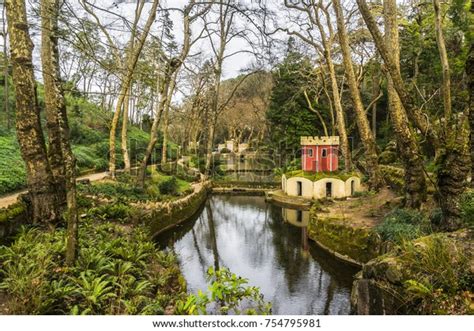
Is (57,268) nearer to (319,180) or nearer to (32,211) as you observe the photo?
(32,211)

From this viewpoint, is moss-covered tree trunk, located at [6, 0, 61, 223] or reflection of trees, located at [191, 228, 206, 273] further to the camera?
reflection of trees, located at [191, 228, 206, 273]

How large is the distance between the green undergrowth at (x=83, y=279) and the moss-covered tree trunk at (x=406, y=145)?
7.67 metres

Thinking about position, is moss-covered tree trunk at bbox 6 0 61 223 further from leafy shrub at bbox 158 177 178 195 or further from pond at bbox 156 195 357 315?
leafy shrub at bbox 158 177 178 195

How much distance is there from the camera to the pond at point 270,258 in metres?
8.48

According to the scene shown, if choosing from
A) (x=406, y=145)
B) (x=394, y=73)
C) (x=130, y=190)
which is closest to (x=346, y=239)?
(x=406, y=145)

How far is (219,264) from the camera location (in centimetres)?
1111

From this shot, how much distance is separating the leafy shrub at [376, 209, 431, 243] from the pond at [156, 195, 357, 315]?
66.3 inches

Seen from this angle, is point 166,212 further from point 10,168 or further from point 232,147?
point 232,147

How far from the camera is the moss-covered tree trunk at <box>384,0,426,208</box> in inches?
400

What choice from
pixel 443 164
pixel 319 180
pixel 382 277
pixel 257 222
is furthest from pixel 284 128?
pixel 382 277

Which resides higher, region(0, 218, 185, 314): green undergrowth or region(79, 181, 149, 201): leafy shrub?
region(79, 181, 149, 201): leafy shrub

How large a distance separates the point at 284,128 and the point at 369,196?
18.7 metres

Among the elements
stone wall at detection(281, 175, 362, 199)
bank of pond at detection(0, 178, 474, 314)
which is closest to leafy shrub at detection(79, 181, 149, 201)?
bank of pond at detection(0, 178, 474, 314)

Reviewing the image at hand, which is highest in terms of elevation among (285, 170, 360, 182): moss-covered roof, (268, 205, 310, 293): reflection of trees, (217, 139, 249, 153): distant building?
(217, 139, 249, 153): distant building
